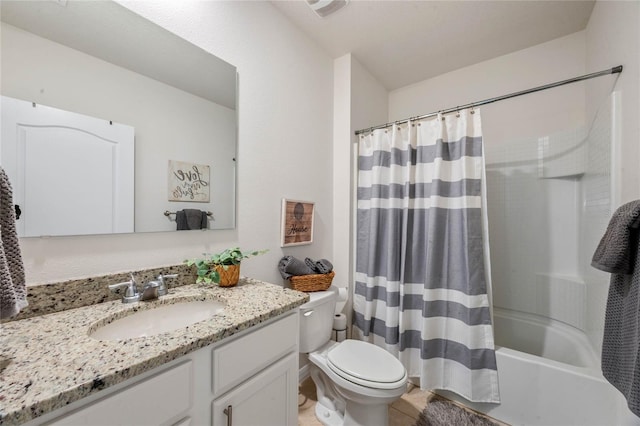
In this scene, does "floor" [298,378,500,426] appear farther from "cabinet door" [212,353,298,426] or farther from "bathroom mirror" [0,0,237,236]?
"bathroom mirror" [0,0,237,236]

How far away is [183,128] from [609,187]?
213 centimetres

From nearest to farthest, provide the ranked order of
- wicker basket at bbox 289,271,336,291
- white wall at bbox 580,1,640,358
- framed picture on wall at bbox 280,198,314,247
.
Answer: white wall at bbox 580,1,640,358
wicker basket at bbox 289,271,336,291
framed picture on wall at bbox 280,198,314,247

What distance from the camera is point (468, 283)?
149 centimetres

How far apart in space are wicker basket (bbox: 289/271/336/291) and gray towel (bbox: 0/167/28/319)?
1.11 m

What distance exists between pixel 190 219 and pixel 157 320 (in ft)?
1.50

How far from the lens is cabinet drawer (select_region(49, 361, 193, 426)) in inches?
20.4

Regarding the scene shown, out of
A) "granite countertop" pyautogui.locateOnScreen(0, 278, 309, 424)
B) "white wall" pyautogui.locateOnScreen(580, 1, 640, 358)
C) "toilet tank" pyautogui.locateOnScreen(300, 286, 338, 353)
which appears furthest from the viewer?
"toilet tank" pyautogui.locateOnScreen(300, 286, 338, 353)

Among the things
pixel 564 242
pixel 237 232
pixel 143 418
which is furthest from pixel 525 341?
pixel 143 418

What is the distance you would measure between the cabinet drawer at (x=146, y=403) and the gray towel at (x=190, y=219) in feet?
2.23

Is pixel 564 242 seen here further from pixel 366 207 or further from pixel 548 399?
Answer: pixel 366 207

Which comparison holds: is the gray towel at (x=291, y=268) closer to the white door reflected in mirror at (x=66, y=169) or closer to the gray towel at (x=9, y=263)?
the white door reflected in mirror at (x=66, y=169)

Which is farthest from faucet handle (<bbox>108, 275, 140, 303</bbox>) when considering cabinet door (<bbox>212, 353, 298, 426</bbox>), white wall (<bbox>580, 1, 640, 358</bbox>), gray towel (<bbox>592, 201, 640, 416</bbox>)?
white wall (<bbox>580, 1, 640, 358</bbox>)

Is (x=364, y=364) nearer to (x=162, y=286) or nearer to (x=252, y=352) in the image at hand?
(x=252, y=352)

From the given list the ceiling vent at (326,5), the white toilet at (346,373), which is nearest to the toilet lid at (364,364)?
the white toilet at (346,373)
